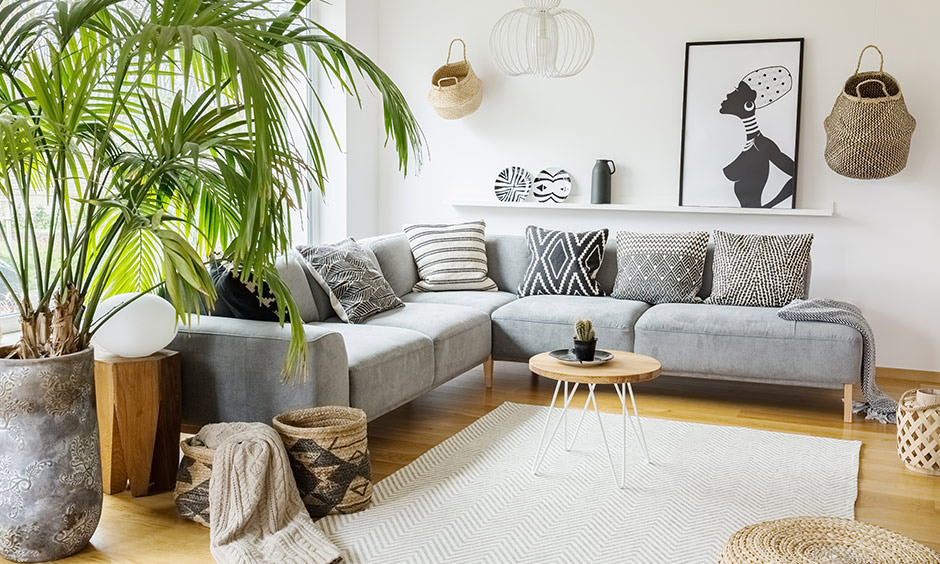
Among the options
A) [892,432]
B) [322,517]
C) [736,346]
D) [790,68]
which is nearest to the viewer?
[322,517]

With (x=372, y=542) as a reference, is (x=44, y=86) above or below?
above

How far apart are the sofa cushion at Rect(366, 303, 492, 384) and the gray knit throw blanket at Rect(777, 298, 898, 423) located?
1524 mm

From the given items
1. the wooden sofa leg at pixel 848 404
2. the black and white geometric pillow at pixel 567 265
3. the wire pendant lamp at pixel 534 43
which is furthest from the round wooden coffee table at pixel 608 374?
the wire pendant lamp at pixel 534 43

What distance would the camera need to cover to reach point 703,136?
18.7 feet

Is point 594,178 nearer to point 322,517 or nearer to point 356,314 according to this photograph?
point 356,314

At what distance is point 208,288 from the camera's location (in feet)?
7.86

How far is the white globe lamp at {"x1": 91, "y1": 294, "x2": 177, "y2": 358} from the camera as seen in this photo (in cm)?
309

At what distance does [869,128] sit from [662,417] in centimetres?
200

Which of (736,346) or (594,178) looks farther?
(594,178)

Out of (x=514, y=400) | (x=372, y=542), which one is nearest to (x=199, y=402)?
(x=372, y=542)

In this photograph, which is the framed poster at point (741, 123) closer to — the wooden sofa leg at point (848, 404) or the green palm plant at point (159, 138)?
the wooden sofa leg at point (848, 404)

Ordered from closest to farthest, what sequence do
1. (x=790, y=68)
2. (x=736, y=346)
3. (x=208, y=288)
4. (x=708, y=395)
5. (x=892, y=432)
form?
1. (x=208, y=288)
2. (x=892, y=432)
3. (x=736, y=346)
4. (x=708, y=395)
5. (x=790, y=68)

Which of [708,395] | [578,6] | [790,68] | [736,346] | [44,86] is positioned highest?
[578,6]

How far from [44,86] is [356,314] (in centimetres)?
213
